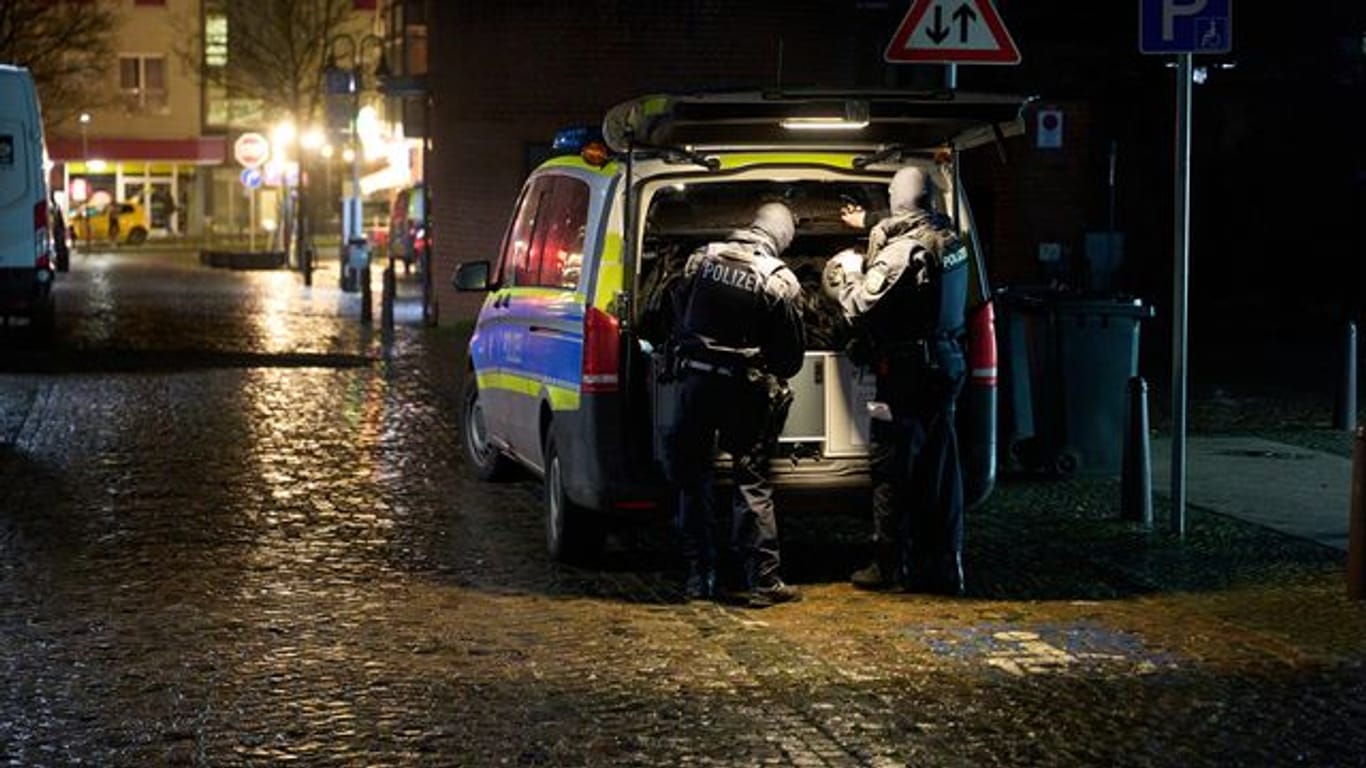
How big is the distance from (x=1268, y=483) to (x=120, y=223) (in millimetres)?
68762

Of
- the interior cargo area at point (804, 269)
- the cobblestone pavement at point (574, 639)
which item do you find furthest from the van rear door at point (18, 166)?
the interior cargo area at point (804, 269)

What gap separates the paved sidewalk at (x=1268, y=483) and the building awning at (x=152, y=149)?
2975 inches

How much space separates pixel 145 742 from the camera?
781 cm

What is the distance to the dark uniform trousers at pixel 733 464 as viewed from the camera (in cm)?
1041

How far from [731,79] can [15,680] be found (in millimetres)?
22847

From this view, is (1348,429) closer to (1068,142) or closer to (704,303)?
(704,303)

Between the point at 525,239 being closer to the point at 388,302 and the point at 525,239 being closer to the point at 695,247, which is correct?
the point at 695,247

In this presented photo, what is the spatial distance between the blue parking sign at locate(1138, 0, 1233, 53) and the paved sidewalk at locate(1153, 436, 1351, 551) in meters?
2.50

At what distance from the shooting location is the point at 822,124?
1100 cm

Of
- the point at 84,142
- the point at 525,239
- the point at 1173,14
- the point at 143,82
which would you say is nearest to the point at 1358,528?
the point at 1173,14

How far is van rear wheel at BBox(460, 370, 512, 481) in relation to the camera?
579 inches

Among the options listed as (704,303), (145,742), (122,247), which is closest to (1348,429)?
(704,303)

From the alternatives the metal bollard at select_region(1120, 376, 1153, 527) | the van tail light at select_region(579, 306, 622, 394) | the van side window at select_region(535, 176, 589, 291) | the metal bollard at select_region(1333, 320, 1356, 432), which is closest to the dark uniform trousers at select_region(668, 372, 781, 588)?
the van tail light at select_region(579, 306, 622, 394)

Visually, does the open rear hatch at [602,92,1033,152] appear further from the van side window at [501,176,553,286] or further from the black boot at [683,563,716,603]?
the black boot at [683,563,716,603]
